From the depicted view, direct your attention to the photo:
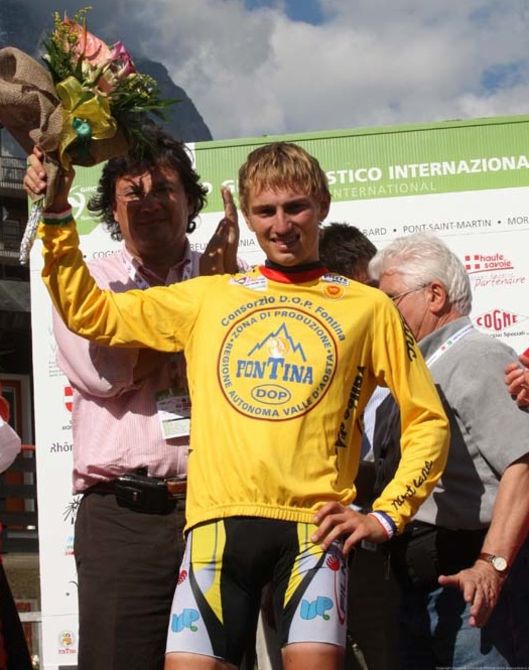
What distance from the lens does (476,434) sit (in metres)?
3.17

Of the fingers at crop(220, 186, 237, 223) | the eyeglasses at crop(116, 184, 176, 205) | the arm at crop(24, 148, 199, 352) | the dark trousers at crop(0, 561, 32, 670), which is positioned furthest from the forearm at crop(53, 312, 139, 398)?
the dark trousers at crop(0, 561, 32, 670)

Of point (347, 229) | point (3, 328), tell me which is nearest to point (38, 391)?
point (347, 229)

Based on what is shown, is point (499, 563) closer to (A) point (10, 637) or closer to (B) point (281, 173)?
(B) point (281, 173)

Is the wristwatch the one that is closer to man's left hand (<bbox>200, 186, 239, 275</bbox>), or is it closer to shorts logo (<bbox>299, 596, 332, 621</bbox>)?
shorts logo (<bbox>299, 596, 332, 621</bbox>)

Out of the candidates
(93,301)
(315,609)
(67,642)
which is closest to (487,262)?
(67,642)

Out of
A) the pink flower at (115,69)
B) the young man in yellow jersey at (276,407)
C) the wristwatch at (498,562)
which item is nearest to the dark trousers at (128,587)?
the young man in yellow jersey at (276,407)

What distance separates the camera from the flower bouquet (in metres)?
3.13

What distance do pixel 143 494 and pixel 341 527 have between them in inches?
30.7

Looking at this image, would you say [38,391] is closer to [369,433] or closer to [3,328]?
[369,433]

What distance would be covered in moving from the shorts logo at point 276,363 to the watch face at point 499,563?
1.95ft

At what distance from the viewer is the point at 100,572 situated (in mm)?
3340

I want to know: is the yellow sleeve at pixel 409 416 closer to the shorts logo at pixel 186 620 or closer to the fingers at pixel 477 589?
the fingers at pixel 477 589

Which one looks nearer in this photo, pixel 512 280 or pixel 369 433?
pixel 369 433

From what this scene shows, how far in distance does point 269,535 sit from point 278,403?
0.30 meters
